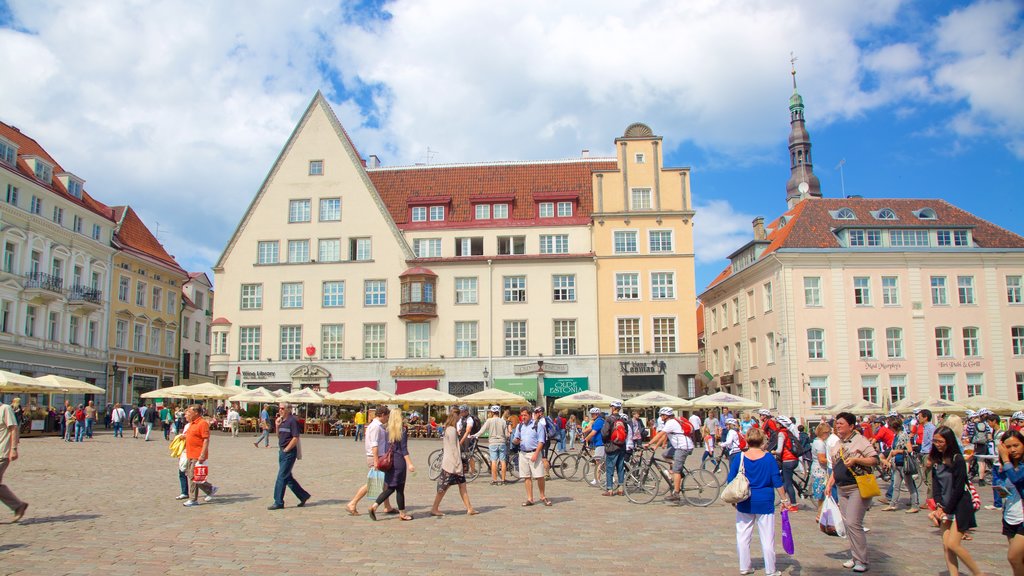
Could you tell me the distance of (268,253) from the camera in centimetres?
4909

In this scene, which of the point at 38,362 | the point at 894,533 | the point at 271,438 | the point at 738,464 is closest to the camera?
the point at 738,464

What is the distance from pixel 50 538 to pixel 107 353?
4240 centimetres

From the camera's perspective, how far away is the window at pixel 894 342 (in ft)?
143

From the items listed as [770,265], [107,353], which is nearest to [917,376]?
[770,265]

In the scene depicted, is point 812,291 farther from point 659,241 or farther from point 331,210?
point 331,210

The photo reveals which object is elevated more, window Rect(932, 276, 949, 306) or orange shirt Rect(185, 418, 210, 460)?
window Rect(932, 276, 949, 306)

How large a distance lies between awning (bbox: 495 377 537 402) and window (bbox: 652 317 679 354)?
751 centimetres

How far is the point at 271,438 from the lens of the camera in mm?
37312

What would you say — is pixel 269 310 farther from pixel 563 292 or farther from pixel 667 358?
pixel 667 358

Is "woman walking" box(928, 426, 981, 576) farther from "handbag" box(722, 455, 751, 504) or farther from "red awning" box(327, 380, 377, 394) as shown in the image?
"red awning" box(327, 380, 377, 394)

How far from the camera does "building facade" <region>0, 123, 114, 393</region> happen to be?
1593 inches

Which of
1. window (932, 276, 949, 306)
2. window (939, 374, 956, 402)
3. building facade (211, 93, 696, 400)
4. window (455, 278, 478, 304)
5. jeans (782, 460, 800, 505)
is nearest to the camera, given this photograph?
jeans (782, 460, 800, 505)

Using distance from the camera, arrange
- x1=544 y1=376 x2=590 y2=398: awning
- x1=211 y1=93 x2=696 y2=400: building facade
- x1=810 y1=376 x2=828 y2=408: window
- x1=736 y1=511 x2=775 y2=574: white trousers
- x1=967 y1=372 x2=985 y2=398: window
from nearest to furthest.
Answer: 1. x1=736 y1=511 x2=775 y2=574: white trousers
2. x1=810 y1=376 x2=828 y2=408: window
3. x1=967 y1=372 x2=985 y2=398: window
4. x1=544 y1=376 x2=590 y2=398: awning
5. x1=211 y1=93 x2=696 y2=400: building facade

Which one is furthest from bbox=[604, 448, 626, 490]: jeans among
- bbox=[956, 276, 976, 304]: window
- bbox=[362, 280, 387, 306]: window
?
→ bbox=[956, 276, 976, 304]: window
